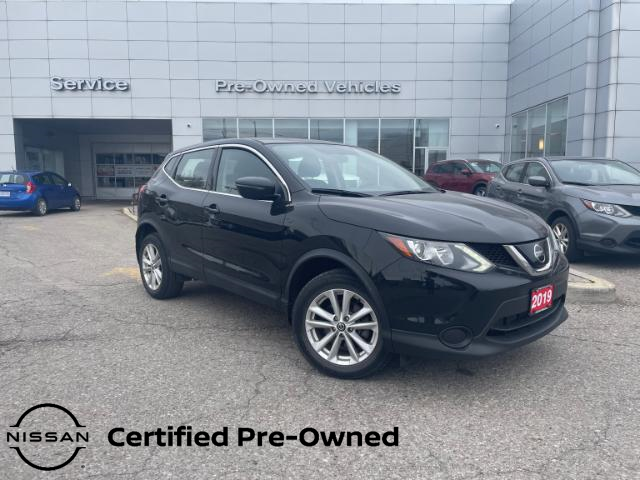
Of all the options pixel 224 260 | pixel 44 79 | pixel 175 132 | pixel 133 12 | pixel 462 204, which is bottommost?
pixel 224 260

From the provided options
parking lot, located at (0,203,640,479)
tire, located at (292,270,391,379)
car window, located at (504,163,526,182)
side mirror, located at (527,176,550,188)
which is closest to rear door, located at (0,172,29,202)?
parking lot, located at (0,203,640,479)

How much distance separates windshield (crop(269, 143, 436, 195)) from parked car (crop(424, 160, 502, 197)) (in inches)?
473

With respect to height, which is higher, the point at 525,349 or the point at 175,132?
the point at 175,132

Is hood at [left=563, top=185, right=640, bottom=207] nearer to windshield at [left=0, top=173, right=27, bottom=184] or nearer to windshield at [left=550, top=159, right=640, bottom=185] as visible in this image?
windshield at [left=550, top=159, right=640, bottom=185]

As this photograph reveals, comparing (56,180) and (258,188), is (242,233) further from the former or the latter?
(56,180)

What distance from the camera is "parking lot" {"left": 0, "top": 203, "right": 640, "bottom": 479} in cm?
255

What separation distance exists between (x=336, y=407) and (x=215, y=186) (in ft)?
7.95

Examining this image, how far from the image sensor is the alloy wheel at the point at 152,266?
5.59m

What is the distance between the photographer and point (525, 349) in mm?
4051

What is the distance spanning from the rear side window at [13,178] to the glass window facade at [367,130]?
941 centimetres

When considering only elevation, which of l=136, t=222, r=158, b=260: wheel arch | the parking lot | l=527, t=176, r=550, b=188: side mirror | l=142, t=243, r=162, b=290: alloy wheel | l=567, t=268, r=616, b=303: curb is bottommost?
the parking lot

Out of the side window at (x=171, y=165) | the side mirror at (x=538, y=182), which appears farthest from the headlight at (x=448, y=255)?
the side mirror at (x=538, y=182)

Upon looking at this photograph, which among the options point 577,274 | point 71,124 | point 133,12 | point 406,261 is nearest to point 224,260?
point 406,261

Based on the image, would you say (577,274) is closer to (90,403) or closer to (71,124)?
(90,403)
